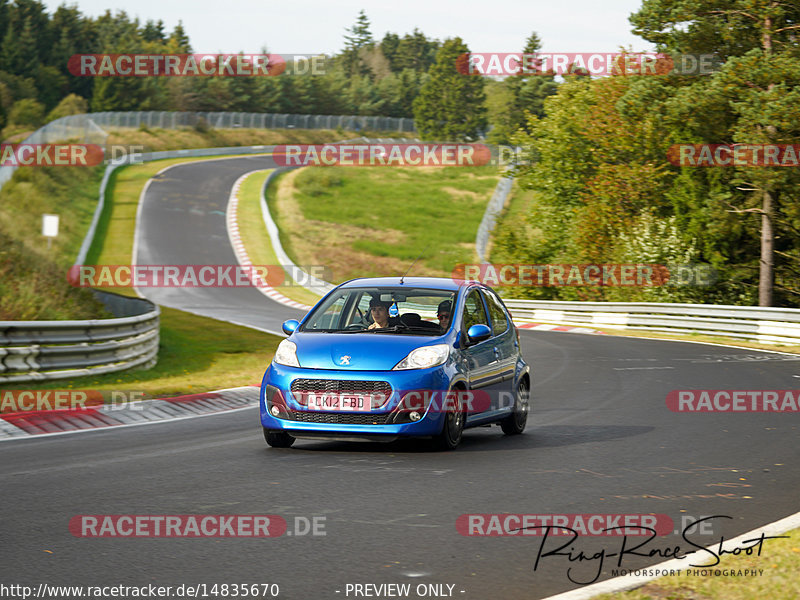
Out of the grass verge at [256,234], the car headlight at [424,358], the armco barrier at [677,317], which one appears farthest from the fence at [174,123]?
the car headlight at [424,358]

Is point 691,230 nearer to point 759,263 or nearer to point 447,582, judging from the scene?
point 759,263

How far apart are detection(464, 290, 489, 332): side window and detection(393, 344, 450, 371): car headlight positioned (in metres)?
0.84

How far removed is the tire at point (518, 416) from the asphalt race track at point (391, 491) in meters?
0.15

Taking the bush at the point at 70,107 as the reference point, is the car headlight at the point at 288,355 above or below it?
below

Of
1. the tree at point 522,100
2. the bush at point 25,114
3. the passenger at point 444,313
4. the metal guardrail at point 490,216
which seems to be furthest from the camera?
the tree at point 522,100

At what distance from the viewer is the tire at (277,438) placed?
1018cm

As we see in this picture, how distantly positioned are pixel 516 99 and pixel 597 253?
81.4 m

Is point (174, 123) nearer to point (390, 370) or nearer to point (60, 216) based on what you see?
point (60, 216)

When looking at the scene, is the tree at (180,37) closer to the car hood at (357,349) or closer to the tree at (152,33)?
the tree at (152,33)

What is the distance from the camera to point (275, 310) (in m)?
37.3

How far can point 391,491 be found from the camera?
26.6 ft

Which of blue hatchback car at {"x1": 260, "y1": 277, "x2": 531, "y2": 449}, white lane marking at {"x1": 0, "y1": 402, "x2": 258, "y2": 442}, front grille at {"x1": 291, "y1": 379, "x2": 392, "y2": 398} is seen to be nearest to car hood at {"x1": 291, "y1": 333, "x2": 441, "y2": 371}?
blue hatchback car at {"x1": 260, "y1": 277, "x2": 531, "y2": 449}

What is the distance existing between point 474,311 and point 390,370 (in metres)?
1.94

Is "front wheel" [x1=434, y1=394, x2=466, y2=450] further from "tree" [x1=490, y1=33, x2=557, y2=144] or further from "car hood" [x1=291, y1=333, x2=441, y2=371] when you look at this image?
"tree" [x1=490, y1=33, x2=557, y2=144]
